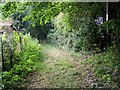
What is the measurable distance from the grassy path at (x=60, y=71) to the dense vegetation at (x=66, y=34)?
0.36ft

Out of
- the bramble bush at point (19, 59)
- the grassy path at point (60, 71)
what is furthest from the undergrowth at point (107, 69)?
the bramble bush at point (19, 59)

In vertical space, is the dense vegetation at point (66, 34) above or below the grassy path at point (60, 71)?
above

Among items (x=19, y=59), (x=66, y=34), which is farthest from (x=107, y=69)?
(x=19, y=59)

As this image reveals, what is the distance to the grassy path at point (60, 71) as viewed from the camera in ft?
10.2

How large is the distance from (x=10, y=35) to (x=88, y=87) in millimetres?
1277

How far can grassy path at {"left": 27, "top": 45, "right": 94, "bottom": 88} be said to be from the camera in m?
3.10

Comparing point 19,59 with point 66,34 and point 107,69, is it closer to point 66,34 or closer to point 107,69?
point 66,34

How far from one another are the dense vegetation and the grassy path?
0.36ft

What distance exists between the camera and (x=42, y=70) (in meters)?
3.37

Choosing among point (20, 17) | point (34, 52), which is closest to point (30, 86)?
point (34, 52)

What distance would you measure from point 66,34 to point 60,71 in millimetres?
664

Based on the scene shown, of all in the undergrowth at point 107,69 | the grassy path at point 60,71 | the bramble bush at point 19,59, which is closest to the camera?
the undergrowth at point 107,69

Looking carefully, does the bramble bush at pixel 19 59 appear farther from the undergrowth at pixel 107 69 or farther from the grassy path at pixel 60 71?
the undergrowth at pixel 107 69

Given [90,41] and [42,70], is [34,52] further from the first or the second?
[90,41]
